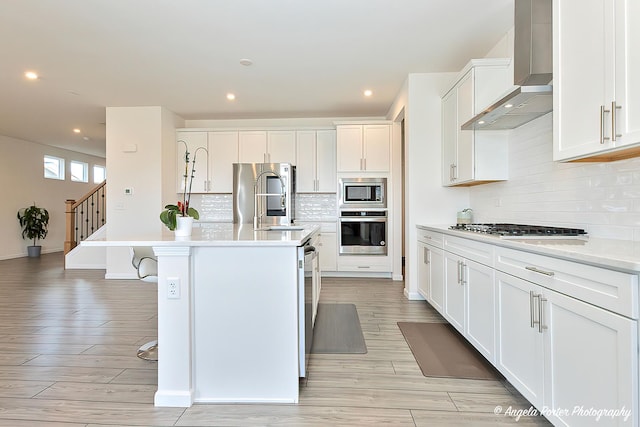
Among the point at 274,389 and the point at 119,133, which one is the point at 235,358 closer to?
the point at 274,389

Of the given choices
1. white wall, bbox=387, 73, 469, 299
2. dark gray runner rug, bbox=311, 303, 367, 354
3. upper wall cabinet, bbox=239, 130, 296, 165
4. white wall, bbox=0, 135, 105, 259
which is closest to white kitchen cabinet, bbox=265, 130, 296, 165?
upper wall cabinet, bbox=239, 130, 296, 165

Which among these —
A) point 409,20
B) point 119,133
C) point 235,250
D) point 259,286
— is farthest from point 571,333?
point 119,133

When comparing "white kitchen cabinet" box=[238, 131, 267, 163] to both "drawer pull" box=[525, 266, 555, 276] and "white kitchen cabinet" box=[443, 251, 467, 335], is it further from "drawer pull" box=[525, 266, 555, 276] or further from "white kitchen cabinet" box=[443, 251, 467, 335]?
"drawer pull" box=[525, 266, 555, 276]

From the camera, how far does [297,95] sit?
4699mm

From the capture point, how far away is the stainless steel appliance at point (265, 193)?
16.9ft

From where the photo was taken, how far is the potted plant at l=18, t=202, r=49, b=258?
24.0 feet

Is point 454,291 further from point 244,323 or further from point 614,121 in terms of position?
point 244,323

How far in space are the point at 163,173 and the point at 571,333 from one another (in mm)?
5239

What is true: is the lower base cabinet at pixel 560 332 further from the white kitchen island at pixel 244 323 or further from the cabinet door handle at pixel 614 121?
the white kitchen island at pixel 244 323

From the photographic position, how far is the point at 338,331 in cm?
293

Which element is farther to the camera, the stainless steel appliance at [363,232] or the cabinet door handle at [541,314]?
the stainless steel appliance at [363,232]

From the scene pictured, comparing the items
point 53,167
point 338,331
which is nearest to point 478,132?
point 338,331

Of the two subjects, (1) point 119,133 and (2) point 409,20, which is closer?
(2) point 409,20

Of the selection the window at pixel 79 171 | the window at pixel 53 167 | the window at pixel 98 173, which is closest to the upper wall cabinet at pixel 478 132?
the window at pixel 53 167
